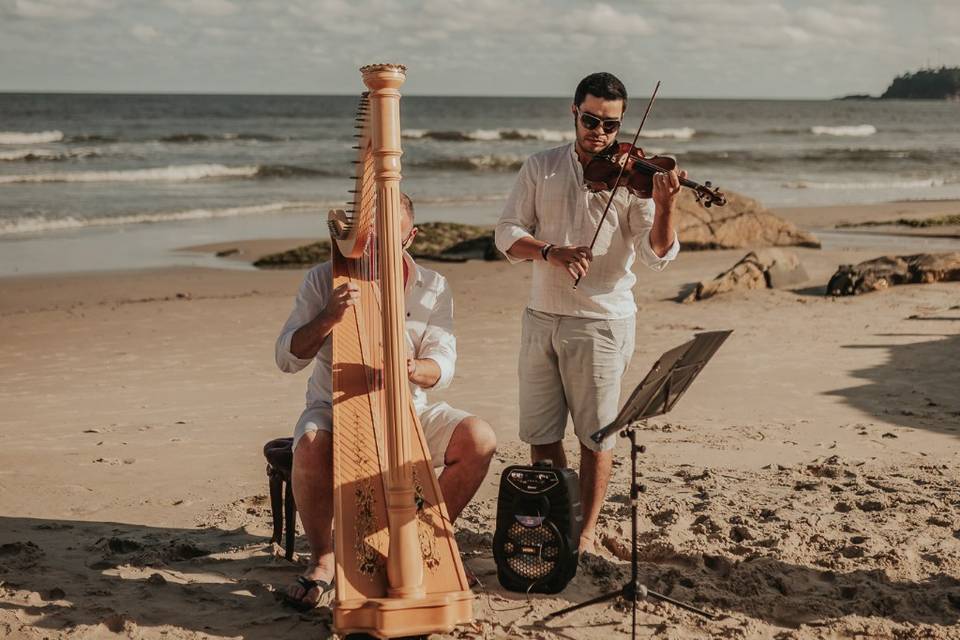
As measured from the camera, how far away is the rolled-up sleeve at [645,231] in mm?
4129

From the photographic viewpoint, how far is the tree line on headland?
120688 millimetres

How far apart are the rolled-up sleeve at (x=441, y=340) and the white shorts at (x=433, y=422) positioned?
12 cm

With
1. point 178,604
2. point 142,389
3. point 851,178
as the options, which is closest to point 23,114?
point 851,178

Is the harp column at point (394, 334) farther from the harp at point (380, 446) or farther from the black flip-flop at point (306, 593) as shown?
the black flip-flop at point (306, 593)

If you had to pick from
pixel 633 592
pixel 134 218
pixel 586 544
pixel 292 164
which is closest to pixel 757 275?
pixel 586 544

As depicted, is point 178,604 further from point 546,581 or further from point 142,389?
point 142,389

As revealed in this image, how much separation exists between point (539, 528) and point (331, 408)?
2.86 ft

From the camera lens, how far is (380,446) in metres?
3.76

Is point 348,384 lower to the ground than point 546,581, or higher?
higher

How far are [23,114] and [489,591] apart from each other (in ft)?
163

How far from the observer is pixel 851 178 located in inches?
1102

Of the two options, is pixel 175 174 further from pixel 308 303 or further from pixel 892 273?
pixel 308 303

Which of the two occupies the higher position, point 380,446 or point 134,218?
point 134,218

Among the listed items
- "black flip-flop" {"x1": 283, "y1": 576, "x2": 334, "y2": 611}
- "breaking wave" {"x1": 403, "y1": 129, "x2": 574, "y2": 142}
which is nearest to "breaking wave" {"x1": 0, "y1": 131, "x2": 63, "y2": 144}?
"breaking wave" {"x1": 403, "y1": 129, "x2": 574, "y2": 142}
